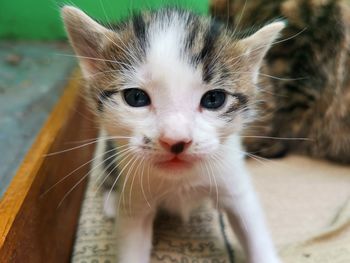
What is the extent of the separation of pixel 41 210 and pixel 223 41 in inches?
23.6

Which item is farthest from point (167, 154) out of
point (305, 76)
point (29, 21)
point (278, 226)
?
point (29, 21)

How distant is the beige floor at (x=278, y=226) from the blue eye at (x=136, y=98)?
483 millimetres

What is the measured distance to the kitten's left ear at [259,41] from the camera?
1070 millimetres

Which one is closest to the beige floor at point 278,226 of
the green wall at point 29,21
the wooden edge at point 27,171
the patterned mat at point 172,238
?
the patterned mat at point 172,238

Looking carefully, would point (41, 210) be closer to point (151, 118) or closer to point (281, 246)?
point (151, 118)

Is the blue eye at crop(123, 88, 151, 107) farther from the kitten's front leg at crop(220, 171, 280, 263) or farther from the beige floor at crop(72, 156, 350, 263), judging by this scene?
the beige floor at crop(72, 156, 350, 263)

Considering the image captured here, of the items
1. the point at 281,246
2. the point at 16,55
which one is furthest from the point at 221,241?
the point at 16,55

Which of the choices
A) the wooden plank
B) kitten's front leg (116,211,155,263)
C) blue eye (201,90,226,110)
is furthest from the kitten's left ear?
the wooden plank

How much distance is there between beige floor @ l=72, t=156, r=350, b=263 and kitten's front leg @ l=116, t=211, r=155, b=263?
97 millimetres

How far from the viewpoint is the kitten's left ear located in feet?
3.51

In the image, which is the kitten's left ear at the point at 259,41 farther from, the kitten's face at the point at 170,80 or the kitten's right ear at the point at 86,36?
the kitten's right ear at the point at 86,36

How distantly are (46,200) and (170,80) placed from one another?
51 centimetres

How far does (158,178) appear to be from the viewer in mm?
1112

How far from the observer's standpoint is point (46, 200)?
1195 millimetres
